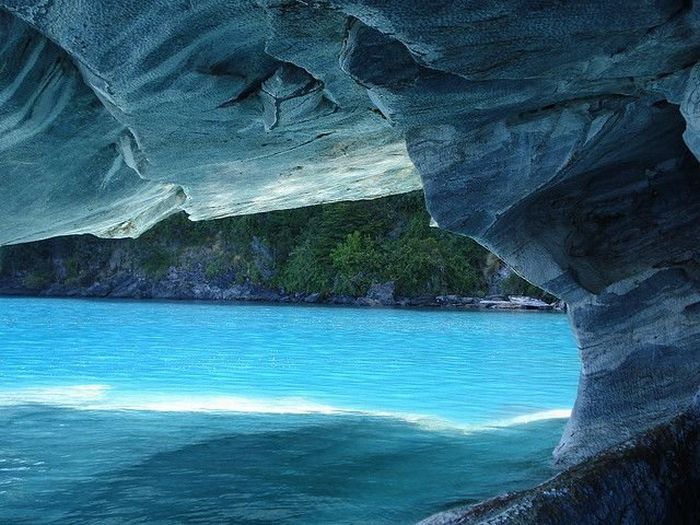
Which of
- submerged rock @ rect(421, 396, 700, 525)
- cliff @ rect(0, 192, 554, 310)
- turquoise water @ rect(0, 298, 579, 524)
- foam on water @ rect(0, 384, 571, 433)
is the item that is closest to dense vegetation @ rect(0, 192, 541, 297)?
cliff @ rect(0, 192, 554, 310)

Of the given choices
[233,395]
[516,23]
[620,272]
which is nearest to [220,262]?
[233,395]

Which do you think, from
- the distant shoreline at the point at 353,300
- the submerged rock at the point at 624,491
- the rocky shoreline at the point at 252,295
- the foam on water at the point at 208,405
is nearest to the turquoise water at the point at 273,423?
the foam on water at the point at 208,405

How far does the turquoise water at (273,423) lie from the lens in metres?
5.45

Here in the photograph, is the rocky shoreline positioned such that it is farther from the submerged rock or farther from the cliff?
the submerged rock

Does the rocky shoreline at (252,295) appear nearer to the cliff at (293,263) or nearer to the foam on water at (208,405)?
the cliff at (293,263)

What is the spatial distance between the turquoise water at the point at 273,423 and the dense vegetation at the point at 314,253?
485 inches

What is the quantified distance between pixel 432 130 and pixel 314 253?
29608mm

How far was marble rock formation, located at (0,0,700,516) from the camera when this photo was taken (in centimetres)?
338

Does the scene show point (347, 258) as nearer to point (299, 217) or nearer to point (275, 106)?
point (299, 217)

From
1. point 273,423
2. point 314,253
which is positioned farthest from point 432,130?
point 314,253

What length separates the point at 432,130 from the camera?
14.3 ft

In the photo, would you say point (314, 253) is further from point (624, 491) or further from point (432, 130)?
point (624, 491)

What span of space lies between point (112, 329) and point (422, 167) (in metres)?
17.8

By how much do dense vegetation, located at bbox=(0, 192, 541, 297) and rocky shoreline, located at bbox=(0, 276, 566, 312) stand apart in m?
0.37
